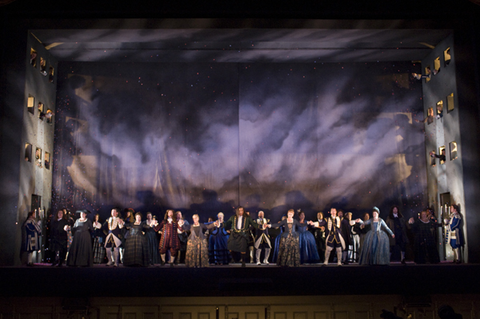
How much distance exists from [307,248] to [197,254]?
98.8 inches

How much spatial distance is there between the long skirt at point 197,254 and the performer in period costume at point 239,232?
0.67 meters

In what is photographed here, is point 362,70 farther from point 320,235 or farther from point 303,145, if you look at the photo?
point 320,235

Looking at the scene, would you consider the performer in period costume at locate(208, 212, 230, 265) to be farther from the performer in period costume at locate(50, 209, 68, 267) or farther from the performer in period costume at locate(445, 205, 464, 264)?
the performer in period costume at locate(445, 205, 464, 264)

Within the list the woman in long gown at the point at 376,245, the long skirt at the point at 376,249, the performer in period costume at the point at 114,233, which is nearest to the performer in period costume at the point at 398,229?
the woman in long gown at the point at 376,245

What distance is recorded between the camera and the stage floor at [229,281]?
787 cm

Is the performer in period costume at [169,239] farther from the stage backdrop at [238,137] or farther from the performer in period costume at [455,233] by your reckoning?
the performer in period costume at [455,233]

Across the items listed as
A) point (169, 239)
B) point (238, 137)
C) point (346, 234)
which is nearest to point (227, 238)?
point (169, 239)

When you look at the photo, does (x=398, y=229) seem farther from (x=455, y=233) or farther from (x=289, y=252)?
(x=289, y=252)

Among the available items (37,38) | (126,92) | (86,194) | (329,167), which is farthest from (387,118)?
(37,38)

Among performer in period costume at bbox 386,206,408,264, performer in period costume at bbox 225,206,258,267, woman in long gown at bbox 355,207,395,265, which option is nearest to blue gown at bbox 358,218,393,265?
woman in long gown at bbox 355,207,395,265

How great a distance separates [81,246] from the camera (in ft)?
28.4

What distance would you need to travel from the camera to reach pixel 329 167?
12453 mm

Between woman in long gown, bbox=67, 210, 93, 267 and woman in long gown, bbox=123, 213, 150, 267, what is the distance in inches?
29.4

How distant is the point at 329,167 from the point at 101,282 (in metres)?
7.12
